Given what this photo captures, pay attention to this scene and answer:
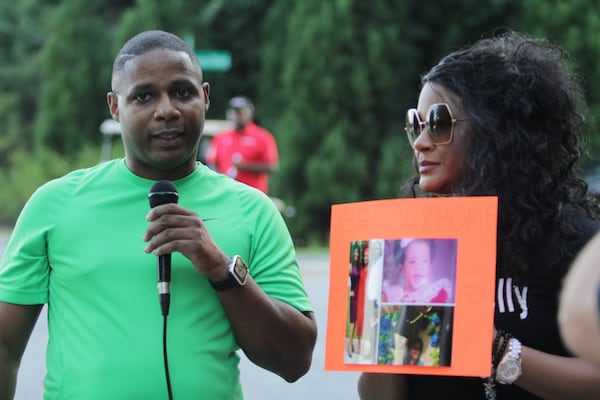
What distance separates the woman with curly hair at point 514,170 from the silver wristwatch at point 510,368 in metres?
0.06

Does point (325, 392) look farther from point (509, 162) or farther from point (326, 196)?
point (326, 196)

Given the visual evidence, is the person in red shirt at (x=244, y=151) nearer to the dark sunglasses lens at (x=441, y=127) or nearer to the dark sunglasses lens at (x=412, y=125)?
the dark sunglasses lens at (x=412, y=125)

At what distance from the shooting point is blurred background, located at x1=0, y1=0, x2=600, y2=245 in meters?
21.4

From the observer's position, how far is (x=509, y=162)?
96.1 inches

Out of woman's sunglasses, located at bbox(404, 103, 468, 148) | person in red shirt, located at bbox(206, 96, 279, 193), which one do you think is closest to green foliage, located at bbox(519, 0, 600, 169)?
person in red shirt, located at bbox(206, 96, 279, 193)

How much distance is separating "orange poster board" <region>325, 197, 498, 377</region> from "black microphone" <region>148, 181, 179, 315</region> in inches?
15.2

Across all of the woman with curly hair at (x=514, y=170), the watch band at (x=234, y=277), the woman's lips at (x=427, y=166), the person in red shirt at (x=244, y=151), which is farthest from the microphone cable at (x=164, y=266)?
the person in red shirt at (x=244, y=151)

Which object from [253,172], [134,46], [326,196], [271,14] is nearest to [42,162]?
[271,14]

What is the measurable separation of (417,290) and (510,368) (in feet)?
0.85

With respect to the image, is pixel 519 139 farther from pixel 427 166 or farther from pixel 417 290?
pixel 417 290

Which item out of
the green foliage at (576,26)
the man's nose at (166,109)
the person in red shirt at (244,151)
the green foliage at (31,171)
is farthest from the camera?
the green foliage at (31,171)

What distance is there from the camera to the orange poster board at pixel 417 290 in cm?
216

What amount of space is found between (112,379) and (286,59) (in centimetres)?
2070

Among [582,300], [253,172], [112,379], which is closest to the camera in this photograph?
[582,300]
